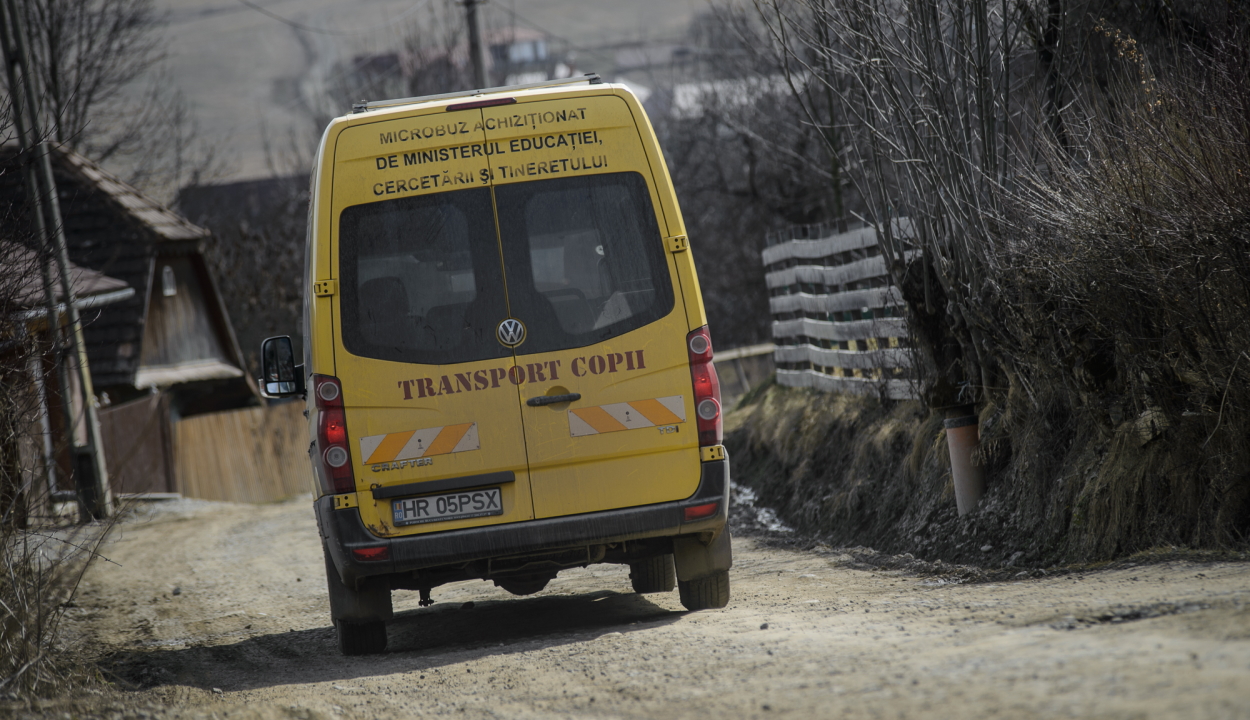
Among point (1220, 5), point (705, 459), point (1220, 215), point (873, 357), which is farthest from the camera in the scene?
point (873, 357)

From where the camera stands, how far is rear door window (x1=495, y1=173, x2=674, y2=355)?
19.1 ft

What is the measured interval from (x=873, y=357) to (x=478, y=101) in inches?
211

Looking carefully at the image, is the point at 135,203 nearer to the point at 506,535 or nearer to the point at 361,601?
the point at 361,601

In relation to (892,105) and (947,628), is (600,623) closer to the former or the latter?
(947,628)

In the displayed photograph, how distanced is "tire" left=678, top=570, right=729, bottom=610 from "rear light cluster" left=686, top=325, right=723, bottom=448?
0.94 metres

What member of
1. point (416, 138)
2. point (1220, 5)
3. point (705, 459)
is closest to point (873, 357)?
point (1220, 5)

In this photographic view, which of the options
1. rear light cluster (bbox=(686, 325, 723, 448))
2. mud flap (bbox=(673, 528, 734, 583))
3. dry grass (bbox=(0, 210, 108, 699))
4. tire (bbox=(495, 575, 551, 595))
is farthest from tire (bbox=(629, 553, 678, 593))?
dry grass (bbox=(0, 210, 108, 699))

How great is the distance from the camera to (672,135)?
30672mm

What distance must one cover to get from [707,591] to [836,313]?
575 cm

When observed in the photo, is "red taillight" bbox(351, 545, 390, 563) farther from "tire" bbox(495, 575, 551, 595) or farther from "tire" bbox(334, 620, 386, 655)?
"tire" bbox(495, 575, 551, 595)

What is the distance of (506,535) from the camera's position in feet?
18.9

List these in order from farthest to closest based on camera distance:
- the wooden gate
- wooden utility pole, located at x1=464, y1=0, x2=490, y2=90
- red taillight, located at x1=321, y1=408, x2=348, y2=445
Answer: wooden utility pole, located at x1=464, y1=0, x2=490, y2=90 → the wooden gate → red taillight, located at x1=321, y1=408, x2=348, y2=445

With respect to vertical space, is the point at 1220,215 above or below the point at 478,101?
below

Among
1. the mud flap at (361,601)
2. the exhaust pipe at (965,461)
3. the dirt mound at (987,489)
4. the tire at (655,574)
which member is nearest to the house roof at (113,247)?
the dirt mound at (987,489)
